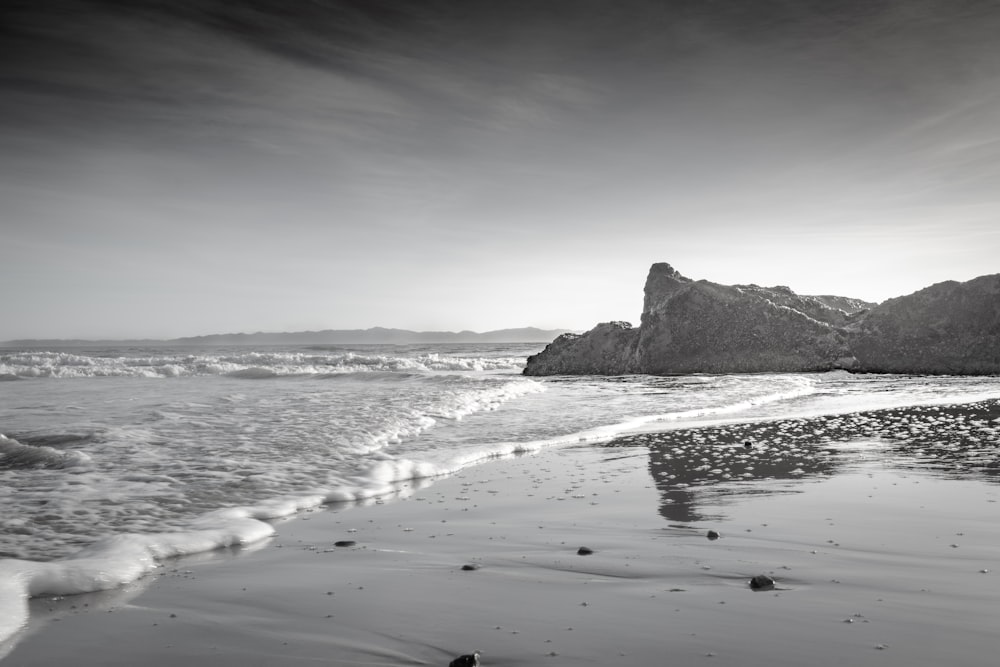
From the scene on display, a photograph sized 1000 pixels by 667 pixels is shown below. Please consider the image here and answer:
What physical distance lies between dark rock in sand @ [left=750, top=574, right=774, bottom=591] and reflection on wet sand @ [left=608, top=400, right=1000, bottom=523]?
1.38 metres

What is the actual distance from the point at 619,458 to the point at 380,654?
16.9 feet

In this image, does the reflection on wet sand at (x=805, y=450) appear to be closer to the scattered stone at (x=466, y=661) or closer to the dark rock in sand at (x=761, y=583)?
the dark rock in sand at (x=761, y=583)

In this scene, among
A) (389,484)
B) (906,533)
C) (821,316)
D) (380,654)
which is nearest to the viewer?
(380,654)

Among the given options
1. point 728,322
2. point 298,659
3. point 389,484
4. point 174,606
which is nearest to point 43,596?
point 174,606

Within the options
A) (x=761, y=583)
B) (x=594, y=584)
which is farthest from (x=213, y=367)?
(x=761, y=583)

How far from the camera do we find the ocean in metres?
4.32

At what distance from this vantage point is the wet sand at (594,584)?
2561mm

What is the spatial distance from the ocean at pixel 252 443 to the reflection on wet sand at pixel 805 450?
1100 millimetres

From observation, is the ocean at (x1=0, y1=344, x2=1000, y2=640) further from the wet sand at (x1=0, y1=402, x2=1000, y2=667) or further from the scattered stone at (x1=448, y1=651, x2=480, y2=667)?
the scattered stone at (x1=448, y1=651, x2=480, y2=667)

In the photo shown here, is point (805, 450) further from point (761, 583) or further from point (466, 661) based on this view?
point (466, 661)

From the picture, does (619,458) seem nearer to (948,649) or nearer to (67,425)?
(948,649)

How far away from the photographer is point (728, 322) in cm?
2330

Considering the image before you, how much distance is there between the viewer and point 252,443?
8.11 meters

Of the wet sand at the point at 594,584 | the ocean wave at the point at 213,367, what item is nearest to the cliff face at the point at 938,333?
the ocean wave at the point at 213,367
